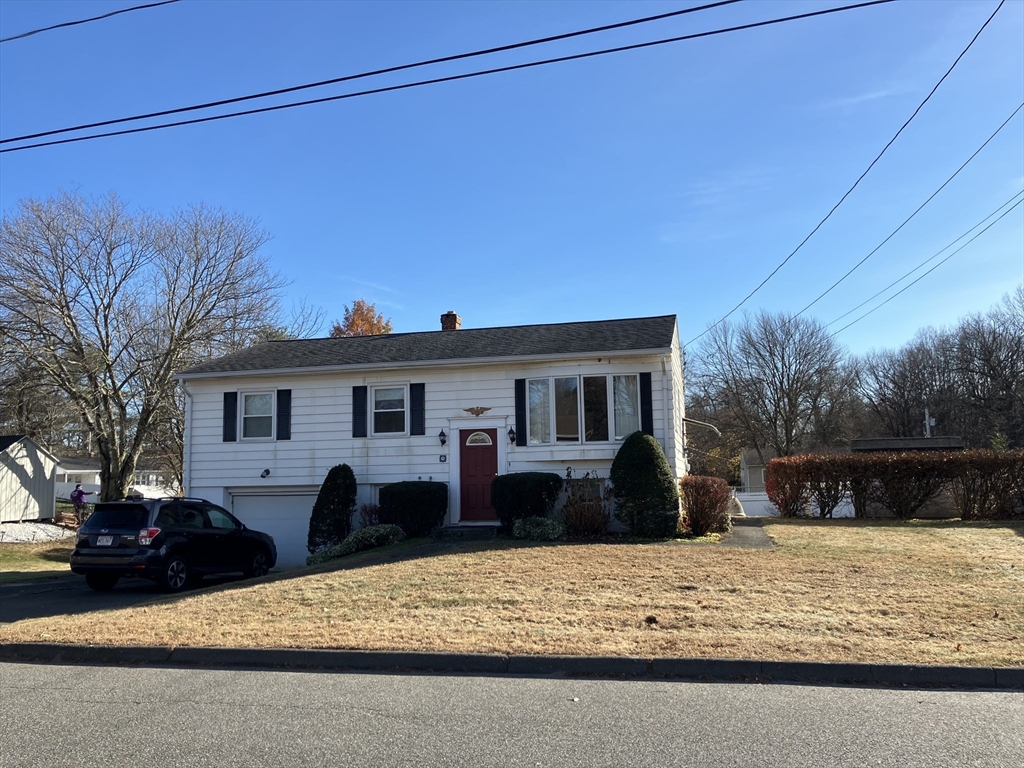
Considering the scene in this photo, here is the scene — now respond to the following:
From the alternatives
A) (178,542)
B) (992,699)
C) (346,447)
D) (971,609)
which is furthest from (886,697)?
(346,447)

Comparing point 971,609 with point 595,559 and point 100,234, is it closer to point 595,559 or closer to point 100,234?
point 595,559

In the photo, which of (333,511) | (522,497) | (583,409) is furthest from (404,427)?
(583,409)

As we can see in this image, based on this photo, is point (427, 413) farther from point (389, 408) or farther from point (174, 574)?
point (174, 574)

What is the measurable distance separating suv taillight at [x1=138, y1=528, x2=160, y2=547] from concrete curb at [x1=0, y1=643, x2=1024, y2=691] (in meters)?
4.25

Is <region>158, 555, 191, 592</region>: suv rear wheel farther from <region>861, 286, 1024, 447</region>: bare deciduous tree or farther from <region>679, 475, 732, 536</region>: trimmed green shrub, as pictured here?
<region>861, 286, 1024, 447</region>: bare deciduous tree

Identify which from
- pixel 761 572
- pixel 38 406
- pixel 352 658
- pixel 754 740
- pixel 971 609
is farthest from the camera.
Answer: pixel 38 406

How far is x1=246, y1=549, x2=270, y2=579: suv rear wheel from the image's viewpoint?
15188mm

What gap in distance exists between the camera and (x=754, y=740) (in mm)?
5234

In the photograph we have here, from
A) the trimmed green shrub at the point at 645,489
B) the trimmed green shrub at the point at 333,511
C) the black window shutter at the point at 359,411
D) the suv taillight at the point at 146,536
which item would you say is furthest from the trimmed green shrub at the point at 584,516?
the suv taillight at the point at 146,536

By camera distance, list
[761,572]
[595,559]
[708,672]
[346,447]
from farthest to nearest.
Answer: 1. [346,447]
2. [595,559]
3. [761,572]
4. [708,672]

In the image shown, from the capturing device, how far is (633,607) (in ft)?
30.4

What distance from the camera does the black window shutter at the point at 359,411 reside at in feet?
61.5

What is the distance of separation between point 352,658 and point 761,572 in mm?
6187

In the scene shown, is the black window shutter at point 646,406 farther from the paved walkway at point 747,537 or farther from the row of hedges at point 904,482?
the row of hedges at point 904,482
